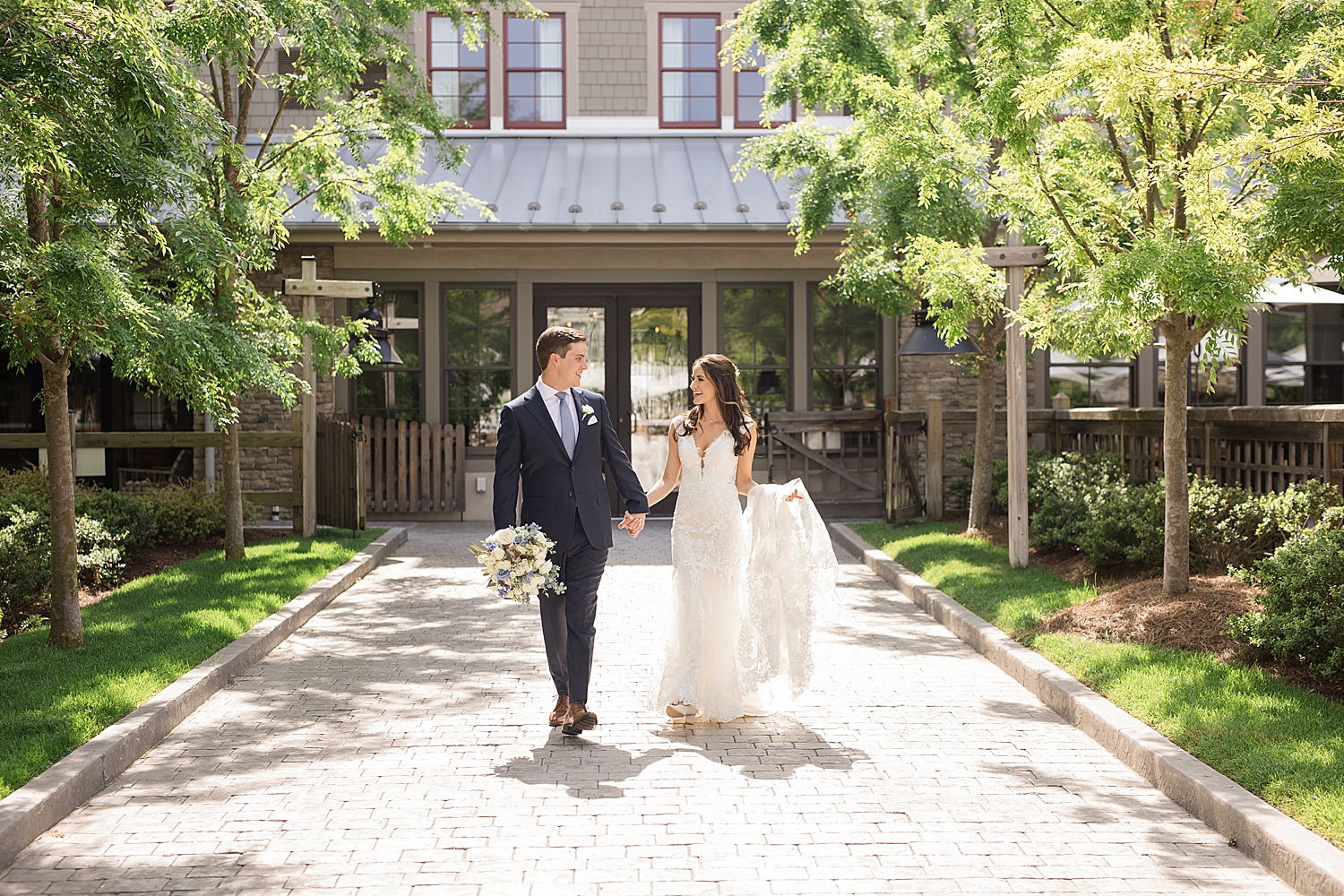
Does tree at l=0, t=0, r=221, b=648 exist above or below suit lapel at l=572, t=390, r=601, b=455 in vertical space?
above

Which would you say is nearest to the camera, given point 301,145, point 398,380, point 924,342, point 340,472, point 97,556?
point 97,556

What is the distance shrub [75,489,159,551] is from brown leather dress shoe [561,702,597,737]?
6.33m

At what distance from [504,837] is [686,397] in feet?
43.8

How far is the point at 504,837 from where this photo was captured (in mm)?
4680

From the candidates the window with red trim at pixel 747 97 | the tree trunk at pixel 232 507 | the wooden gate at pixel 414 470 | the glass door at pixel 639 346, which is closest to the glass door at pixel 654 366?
the glass door at pixel 639 346

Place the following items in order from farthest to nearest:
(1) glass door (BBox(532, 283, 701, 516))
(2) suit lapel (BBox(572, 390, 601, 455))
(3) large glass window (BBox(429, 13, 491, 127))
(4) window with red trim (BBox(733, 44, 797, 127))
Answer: (4) window with red trim (BBox(733, 44, 797, 127)), (3) large glass window (BBox(429, 13, 491, 127)), (1) glass door (BBox(532, 283, 701, 516)), (2) suit lapel (BBox(572, 390, 601, 455))

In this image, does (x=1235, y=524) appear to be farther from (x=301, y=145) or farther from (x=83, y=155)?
(x=301, y=145)

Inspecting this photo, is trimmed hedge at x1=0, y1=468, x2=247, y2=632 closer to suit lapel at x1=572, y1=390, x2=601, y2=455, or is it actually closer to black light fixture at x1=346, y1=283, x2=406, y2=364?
black light fixture at x1=346, y1=283, x2=406, y2=364

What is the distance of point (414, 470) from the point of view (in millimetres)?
16953

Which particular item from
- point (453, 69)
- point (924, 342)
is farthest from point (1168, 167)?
point (453, 69)

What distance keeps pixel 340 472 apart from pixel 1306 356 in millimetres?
13142

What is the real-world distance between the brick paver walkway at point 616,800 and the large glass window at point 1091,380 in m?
10.5

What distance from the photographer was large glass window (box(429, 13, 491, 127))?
65.1ft

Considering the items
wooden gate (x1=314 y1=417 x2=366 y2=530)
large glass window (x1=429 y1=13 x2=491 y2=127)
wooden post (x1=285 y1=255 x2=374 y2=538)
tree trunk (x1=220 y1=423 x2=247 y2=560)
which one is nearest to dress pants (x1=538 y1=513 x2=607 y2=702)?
tree trunk (x1=220 y1=423 x2=247 y2=560)
